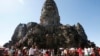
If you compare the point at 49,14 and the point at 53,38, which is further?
the point at 49,14

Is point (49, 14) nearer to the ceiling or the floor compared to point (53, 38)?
nearer to the ceiling

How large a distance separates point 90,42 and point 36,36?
668 inches

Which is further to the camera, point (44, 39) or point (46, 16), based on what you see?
point (46, 16)

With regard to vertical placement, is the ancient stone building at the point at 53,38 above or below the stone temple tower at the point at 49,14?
below

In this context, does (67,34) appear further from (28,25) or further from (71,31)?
(28,25)

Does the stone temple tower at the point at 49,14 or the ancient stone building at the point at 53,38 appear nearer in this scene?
the ancient stone building at the point at 53,38

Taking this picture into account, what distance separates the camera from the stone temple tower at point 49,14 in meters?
86.5

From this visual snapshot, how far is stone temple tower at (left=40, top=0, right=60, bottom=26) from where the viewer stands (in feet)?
284

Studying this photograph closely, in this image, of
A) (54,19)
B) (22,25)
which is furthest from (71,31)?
(22,25)

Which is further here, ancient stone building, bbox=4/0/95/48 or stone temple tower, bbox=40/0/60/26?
stone temple tower, bbox=40/0/60/26

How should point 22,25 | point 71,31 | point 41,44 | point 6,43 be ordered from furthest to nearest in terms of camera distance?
1. point 22,25
2. point 6,43
3. point 71,31
4. point 41,44

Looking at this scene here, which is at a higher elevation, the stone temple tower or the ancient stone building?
the stone temple tower

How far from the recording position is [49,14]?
87250 millimetres

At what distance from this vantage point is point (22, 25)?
9362cm
